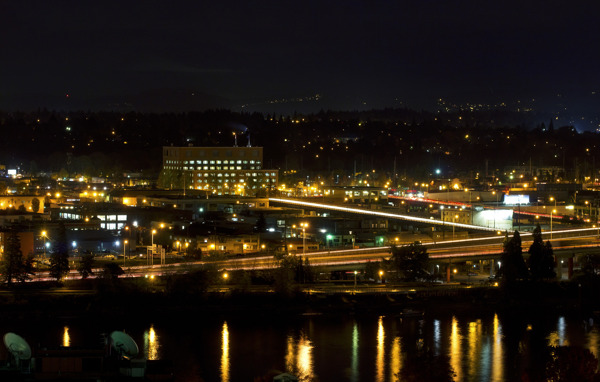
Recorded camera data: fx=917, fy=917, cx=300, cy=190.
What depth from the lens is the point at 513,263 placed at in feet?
32.3

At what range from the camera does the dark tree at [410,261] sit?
1007 cm

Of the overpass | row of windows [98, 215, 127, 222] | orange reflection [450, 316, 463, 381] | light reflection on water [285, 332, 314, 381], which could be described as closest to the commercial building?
the overpass

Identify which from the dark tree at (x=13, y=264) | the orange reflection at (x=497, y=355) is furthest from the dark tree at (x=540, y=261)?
the dark tree at (x=13, y=264)

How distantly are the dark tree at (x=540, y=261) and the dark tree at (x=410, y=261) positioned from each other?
1.15 meters

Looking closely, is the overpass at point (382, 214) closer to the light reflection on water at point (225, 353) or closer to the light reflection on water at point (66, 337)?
the light reflection on water at point (225, 353)

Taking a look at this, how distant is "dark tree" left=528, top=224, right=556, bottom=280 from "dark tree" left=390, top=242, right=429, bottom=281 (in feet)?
3.78

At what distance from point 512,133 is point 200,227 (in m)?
24.0

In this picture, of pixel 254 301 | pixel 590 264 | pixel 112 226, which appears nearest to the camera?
pixel 254 301

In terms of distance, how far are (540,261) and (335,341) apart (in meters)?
3.34

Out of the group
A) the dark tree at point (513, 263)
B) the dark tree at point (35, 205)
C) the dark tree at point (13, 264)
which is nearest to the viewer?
the dark tree at point (13, 264)

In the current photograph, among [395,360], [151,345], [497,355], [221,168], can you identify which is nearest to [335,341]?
[395,360]

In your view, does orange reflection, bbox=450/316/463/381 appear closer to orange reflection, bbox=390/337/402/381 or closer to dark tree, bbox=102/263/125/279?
orange reflection, bbox=390/337/402/381

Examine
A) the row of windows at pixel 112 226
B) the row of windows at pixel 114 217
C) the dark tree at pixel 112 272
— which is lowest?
the dark tree at pixel 112 272

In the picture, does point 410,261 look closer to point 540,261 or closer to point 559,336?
point 540,261
